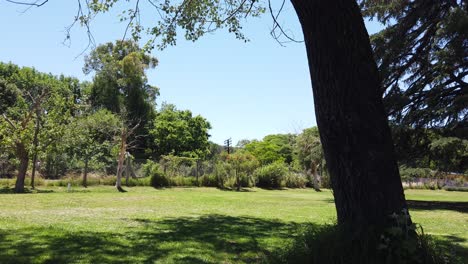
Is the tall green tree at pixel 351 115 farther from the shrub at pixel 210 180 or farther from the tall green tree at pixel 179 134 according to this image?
the tall green tree at pixel 179 134

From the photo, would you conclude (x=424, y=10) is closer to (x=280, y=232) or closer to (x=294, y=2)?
(x=280, y=232)

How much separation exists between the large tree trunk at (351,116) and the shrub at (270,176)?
2736 centimetres

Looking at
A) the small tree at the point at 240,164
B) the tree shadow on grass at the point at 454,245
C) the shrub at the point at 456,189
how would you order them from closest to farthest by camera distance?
the tree shadow on grass at the point at 454,245, the small tree at the point at 240,164, the shrub at the point at 456,189

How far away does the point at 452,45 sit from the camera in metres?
15.7

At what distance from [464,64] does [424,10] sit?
329cm

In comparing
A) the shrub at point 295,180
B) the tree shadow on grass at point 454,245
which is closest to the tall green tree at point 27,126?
the tree shadow on grass at point 454,245

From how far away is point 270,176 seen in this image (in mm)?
31188

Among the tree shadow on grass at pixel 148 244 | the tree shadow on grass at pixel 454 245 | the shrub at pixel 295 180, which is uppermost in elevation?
the shrub at pixel 295 180

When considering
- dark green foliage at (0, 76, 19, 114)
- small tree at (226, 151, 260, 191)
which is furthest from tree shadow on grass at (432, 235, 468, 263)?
dark green foliage at (0, 76, 19, 114)

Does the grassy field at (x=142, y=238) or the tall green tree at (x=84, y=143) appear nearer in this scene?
the grassy field at (x=142, y=238)

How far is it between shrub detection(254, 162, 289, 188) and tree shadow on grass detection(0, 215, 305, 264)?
22.3 metres

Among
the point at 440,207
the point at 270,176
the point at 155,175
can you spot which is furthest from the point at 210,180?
the point at 440,207

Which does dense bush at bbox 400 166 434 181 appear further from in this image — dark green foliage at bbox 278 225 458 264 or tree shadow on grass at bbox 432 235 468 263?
dark green foliage at bbox 278 225 458 264

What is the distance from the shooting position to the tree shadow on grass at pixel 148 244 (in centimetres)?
529
